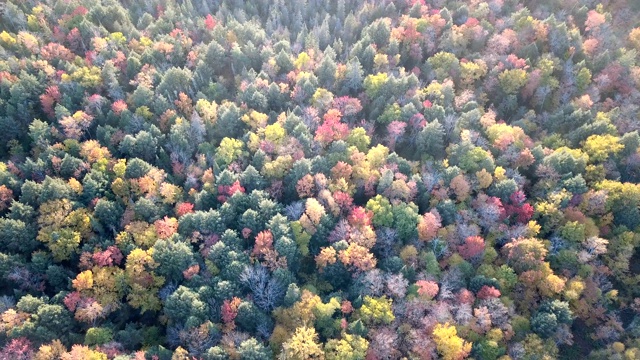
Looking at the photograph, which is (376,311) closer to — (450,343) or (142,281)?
(450,343)

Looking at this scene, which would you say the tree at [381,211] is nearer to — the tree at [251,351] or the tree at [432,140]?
the tree at [432,140]

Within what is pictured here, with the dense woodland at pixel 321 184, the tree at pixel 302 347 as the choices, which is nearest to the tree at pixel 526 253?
the dense woodland at pixel 321 184

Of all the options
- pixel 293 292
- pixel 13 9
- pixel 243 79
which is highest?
pixel 13 9

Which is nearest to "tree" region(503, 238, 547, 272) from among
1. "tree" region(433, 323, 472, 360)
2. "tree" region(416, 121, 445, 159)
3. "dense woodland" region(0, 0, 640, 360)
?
"dense woodland" region(0, 0, 640, 360)

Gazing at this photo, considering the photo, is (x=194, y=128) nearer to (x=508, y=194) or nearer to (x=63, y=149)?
(x=63, y=149)

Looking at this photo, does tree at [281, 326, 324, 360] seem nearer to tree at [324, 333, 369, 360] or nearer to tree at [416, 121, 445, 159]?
tree at [324, 333, 369, 360]

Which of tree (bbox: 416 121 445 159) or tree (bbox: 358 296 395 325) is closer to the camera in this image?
tree (bbox: 358 296 395 325)

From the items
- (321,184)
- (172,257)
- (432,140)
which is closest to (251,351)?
(172,257)

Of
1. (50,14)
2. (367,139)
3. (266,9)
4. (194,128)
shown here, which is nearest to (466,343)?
(367,139)
